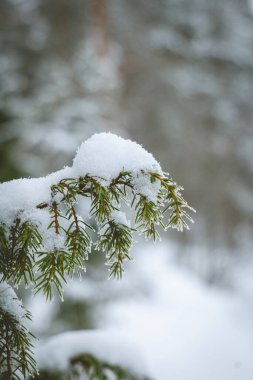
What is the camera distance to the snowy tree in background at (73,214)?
92 cm

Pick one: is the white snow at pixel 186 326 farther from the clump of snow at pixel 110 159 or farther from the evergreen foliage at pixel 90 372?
the clump of snow at pixel 110 159

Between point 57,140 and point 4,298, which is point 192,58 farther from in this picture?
point 4,298

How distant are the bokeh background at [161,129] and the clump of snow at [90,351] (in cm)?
118

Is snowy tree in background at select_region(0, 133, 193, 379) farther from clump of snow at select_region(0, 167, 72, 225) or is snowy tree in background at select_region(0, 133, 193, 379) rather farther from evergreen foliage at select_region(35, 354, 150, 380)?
evergreen foliage at select_region(35, 354, 150, 380)

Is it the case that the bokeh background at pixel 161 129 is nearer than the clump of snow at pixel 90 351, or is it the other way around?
the clump of snow at pixel 90 351

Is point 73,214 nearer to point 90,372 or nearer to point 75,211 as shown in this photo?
point 75,211

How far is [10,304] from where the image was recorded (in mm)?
1034

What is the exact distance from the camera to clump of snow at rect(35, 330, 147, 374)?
1740mm

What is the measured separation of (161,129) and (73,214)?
1016 cm

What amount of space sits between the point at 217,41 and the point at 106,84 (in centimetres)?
514

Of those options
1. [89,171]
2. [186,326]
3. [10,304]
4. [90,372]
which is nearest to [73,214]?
[89,171]

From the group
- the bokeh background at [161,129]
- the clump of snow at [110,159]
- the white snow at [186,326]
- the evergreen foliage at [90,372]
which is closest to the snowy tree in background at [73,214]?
the clump of snow at [110,159]

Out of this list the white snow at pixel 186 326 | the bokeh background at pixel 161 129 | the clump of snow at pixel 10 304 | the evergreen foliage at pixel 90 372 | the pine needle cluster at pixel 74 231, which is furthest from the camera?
the bokeh background at pixel 161 129

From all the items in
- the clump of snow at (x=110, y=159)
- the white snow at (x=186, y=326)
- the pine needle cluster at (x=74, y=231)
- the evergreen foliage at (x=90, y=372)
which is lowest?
the evergreen foliage at (x=90, y=372)
